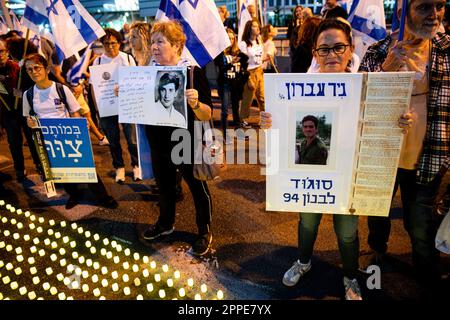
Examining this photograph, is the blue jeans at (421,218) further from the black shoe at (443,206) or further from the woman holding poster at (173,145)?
the woman holding poster at (173,145)

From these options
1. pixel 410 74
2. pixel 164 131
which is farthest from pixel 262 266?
pixel 410 74

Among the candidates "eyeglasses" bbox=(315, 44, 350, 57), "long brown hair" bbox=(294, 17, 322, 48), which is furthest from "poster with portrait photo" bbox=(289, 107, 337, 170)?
"long brown hair" bbox=(294, 17, 322, 48)

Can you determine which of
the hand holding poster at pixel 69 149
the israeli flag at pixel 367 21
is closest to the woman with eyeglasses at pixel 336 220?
the israeli flag at pixel 367 21

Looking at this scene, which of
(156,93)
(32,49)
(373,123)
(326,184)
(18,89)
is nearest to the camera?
(373,123)

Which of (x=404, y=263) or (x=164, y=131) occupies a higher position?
(x=164, y=131)

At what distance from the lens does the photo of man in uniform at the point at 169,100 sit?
8.85 feet

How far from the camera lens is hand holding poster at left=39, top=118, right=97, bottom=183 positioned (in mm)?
3584

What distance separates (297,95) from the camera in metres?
1.99

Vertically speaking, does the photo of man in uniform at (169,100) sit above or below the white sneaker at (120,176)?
above

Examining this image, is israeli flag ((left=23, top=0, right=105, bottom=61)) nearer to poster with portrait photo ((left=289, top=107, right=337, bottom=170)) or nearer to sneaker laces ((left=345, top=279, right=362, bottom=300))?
poster with portrait photo ((left=289, top=107, right=337, bottom=170))

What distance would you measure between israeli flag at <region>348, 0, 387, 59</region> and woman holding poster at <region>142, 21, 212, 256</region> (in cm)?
266

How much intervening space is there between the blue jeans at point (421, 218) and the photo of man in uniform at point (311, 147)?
77 cm

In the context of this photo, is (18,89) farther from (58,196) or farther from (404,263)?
(404,263)
